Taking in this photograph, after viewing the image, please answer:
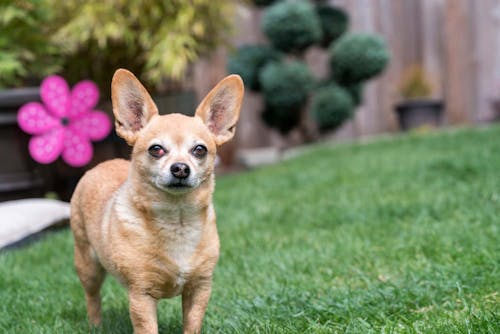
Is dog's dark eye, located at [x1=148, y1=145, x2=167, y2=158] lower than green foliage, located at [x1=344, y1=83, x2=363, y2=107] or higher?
higher

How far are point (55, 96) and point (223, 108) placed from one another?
267 cm

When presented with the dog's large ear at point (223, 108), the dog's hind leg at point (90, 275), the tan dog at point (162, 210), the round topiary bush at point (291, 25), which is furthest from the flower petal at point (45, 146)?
the round topiary bush at point (291, 25)

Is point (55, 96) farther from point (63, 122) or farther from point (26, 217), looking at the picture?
point (26, 217)

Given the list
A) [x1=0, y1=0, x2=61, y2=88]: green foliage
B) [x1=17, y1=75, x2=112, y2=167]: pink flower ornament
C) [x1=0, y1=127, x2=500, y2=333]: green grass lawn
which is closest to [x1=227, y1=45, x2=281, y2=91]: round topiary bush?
[x1=0, y1=0, x2=61, y2=88]: green foliage

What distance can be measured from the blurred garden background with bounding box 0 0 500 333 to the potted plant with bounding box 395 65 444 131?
0.02 metres

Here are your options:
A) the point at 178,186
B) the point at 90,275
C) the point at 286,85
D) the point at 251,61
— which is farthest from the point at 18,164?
the point at 251,61

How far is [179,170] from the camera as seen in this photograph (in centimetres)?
174

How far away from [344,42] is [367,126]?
170cm

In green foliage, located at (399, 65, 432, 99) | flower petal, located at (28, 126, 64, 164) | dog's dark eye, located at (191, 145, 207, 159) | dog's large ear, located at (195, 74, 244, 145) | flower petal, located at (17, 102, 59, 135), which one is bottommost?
green foliage, located at (399, 65, 432, 99)

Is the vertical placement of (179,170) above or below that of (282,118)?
above

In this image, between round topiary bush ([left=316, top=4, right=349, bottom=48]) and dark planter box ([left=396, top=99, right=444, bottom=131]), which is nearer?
round topiary bush ([left=316, top=4, right=349, bottom=48])

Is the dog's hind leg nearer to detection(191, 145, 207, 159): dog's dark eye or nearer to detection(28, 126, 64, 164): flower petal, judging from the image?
detection(191, 145, 207, 159): dog's dark eye

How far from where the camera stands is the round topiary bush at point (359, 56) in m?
6.70

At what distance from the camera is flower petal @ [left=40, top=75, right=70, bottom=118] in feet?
14.3
